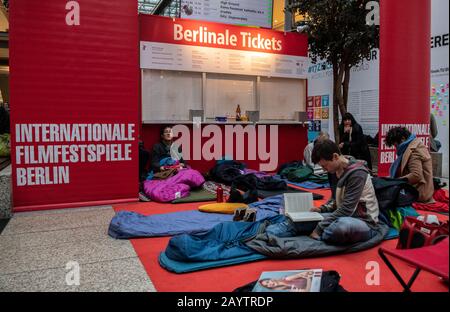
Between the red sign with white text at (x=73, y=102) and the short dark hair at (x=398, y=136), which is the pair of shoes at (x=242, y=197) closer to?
the red sign with white text at (x=73, y=102)

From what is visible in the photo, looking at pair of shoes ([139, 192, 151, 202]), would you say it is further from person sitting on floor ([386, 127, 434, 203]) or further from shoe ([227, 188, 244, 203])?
person sitting on floor ([386, 127, 434, 203])

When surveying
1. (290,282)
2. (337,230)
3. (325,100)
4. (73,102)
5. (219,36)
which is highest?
(219,36)

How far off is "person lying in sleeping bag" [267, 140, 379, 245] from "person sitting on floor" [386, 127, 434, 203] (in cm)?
170

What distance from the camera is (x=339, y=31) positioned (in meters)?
7.88

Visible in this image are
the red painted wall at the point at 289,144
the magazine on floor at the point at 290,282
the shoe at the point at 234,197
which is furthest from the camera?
the red painted wall at the point at 289,144

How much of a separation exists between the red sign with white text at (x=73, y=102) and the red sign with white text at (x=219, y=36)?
1.57 m

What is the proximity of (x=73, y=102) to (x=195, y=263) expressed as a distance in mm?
3072

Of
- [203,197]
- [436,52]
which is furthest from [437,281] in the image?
[436,52]

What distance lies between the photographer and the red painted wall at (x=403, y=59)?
19.2ft

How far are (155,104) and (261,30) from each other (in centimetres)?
256

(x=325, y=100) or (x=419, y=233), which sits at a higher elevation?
(x=325, y=100)

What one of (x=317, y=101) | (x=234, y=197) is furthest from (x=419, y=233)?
(x=317, y=101)

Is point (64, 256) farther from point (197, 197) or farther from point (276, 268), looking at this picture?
point (197, 197)

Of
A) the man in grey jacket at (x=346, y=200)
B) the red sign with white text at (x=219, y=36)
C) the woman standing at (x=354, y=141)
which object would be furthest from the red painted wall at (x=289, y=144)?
the man in grey jacket at (x=346, y=200)
